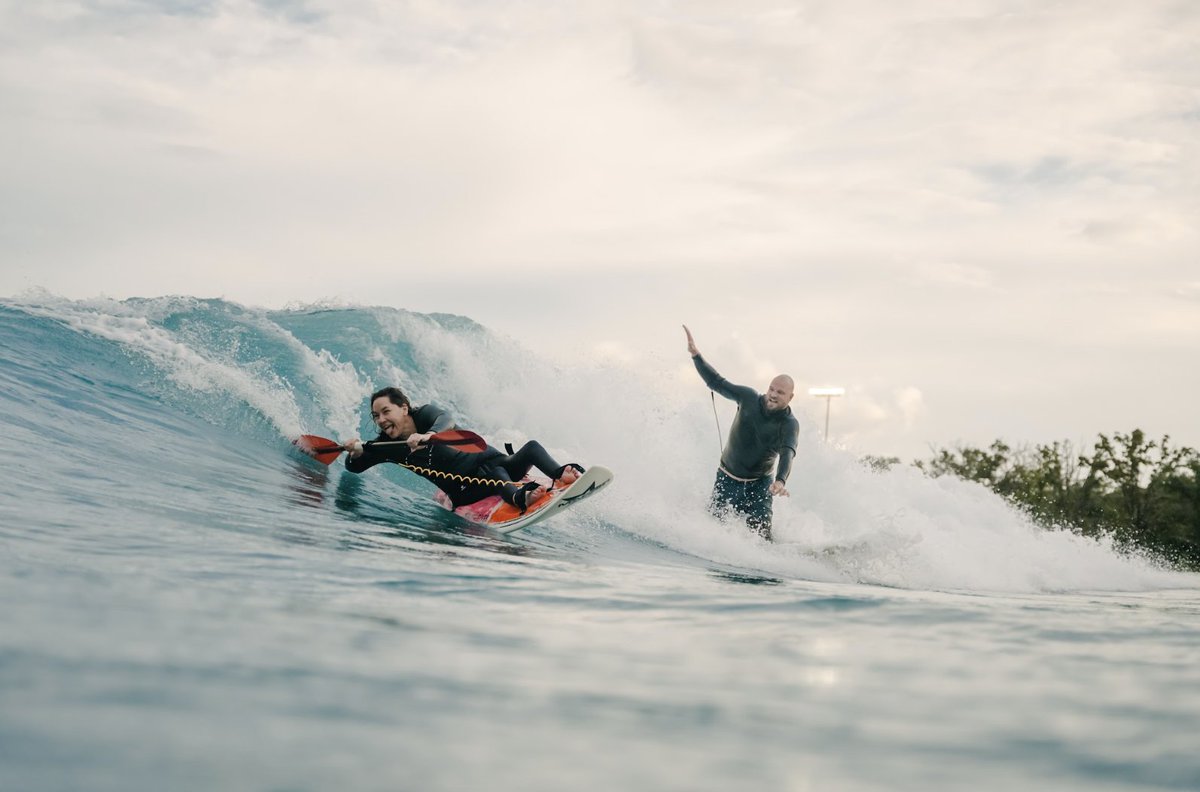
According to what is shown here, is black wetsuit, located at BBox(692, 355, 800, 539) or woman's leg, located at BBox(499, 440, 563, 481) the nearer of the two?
woman's leg, located at BBox(499, 440, 563, 481)

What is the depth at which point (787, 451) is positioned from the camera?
29.2 ft

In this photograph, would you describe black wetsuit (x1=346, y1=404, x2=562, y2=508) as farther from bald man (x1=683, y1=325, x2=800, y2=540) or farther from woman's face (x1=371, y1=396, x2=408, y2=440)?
bald man (x1=683, y1=325, x2=800, y2=540)

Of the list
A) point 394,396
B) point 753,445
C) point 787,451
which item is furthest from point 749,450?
point 394,396

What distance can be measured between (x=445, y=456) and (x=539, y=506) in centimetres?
95

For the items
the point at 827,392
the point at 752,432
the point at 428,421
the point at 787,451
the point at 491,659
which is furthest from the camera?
the point at 827,392

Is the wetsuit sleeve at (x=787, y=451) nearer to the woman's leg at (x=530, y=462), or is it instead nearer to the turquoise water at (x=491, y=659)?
the turquoise water at (x=491, y=659)

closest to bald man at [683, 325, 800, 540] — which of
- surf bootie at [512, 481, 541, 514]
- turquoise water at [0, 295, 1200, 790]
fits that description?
turquoise water at [0, 295, 1200, 790]

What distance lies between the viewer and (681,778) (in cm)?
204

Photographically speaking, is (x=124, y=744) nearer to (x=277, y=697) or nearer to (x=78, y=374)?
(x=277, y=697)

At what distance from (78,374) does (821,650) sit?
1071 cm

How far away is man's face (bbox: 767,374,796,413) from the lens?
9031 mm

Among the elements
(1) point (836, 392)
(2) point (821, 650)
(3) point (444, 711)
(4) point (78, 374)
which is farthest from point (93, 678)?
(1) point (836, 392)

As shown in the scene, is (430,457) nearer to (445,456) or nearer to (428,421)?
(445,456)

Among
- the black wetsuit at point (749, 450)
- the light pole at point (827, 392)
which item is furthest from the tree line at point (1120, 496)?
the black wetsuit at point (749, 450)
